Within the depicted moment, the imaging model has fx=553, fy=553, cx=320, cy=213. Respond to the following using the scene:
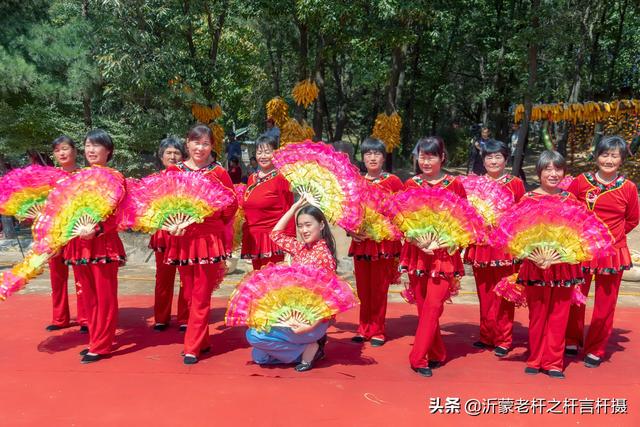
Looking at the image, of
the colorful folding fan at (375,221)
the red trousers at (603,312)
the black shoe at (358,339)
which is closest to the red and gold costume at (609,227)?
the red trousers at (603,312)

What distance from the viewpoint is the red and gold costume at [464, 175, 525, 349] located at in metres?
4.39

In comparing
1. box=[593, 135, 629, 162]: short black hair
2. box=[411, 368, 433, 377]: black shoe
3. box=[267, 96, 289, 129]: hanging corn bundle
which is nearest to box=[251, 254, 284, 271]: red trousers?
box=[411, 368, 433, 377]: black shoe

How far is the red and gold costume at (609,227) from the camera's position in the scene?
4.14 metres

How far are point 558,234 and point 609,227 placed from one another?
77 cm

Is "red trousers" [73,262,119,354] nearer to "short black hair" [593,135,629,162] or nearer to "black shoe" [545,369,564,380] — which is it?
"black shoe" [545,369,564,380]

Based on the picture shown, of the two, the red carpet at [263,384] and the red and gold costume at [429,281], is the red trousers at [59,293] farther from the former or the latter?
the red and gold costume at [429,281]

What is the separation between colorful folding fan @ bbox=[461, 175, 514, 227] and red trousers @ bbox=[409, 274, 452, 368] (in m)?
0.77

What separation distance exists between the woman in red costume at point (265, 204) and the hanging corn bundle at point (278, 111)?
358 inches

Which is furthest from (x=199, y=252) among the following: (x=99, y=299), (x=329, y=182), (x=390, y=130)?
(x=390, y=130)

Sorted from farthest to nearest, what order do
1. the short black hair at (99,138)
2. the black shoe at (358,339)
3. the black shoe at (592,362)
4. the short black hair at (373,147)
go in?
the black shoe at (358,339), the short black hair at (373,147), the short black hair at (99,138), the black shoe at (592,362)

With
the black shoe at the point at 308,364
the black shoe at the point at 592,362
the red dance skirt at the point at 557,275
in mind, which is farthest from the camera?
the black shoe at the point at 592,362

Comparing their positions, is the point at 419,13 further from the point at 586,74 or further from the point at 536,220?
the point at 586,74

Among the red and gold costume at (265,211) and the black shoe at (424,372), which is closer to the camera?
the black shoe at (424,372)

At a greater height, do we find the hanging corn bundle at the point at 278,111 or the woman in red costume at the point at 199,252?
the hanging corn bundle at the point at 278,111
